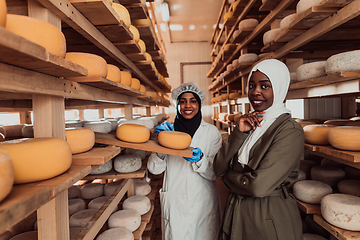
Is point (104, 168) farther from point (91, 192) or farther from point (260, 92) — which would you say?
point (260, 92)

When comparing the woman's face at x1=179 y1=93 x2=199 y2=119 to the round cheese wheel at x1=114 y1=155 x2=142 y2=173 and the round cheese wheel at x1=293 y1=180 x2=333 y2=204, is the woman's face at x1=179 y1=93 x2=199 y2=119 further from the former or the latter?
the round cheese wheel at x1=293 y1=180 x2=333 y2=204

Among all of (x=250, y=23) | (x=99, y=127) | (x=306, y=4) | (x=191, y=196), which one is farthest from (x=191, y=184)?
(x=250, y=23)

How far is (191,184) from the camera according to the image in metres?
1.59

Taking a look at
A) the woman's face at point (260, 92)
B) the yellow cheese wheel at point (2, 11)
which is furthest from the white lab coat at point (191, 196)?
the yellow cheese wheel at point (2, 11)

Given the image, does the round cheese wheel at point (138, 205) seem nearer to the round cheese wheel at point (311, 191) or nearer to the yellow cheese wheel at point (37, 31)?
the round cheese wheel at point (311, 191)

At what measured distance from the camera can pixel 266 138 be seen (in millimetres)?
1099

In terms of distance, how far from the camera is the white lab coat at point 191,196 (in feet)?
5.13

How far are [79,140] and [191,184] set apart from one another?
964mm

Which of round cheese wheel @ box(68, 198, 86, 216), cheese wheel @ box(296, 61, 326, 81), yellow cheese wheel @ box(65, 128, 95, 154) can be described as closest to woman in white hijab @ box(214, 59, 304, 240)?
cheese wheel @ box(296, 61, 326, 81)

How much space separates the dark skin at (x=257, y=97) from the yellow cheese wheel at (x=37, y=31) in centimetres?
97

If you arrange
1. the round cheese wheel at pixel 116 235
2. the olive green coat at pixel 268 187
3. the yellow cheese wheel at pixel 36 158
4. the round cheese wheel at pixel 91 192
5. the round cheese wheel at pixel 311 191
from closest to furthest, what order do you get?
the yellow cheese wheel at pixel 36 158
the olive green coat at pixel 268 187
the round cheese wheel at pixel 116 235
the round cheese wheel at pixel 311 191
the round cheese wheel at pixel 91 192

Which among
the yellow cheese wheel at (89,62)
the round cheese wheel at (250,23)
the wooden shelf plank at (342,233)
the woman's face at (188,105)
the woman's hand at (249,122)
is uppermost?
the round cheese wheel at (250,23)

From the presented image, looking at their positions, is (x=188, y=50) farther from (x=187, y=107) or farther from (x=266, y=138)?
(x=266, y=138)

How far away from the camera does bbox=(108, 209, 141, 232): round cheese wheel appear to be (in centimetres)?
156
